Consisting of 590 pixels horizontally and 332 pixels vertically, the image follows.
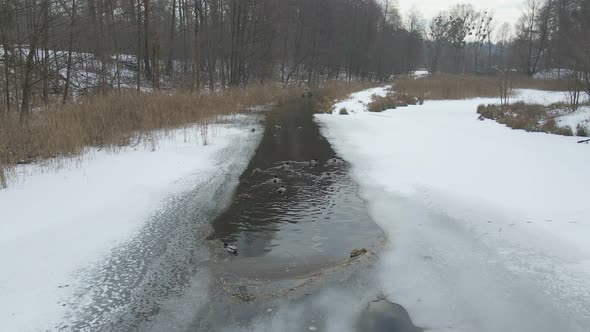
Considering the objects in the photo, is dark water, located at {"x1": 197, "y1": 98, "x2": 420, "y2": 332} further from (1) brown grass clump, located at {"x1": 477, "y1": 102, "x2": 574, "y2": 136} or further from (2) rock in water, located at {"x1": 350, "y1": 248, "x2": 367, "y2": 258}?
(1) brown grass clump, located at {"x1": 477, "y1": 102, "x2": 574, "y2": 136}

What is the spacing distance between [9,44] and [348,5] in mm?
41671

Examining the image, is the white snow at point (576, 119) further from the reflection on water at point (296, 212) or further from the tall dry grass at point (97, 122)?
the tall dry grass at point (97, 122)

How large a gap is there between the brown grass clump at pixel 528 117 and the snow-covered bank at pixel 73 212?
8.52 metres

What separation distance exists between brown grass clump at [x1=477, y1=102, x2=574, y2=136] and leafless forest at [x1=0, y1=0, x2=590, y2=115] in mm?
1833

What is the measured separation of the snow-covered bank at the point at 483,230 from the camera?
3.09 meters

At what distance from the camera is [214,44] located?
26375 mm

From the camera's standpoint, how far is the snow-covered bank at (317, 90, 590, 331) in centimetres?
309

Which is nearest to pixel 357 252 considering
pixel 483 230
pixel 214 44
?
pixel 483 230

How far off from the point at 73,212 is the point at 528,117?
13.4 m

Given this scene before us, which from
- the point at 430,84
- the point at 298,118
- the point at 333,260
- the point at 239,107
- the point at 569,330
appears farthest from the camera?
the point at 430,84

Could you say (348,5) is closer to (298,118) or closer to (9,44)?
(298,118)

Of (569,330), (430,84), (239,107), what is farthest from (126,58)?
(569,330)

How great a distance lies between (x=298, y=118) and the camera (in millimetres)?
15164

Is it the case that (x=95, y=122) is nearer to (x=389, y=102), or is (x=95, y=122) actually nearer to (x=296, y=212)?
(x=296, y=212)
